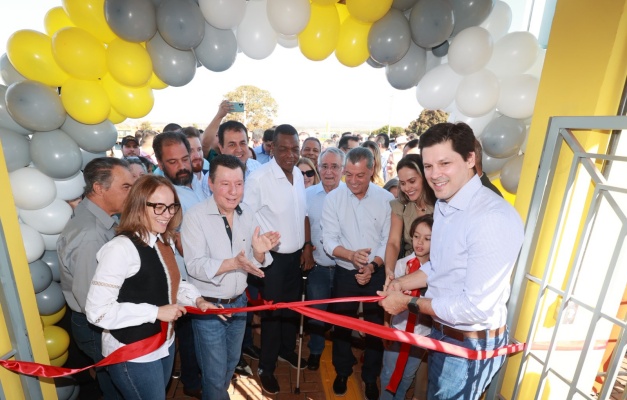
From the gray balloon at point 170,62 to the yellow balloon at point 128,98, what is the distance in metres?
0.23

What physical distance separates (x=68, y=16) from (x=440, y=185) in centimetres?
322

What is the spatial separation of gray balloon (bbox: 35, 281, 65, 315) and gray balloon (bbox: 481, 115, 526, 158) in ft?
13.2

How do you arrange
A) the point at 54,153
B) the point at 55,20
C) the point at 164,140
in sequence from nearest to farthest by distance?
the point at 54,153 < the point at 55,20 < the point at 164,140

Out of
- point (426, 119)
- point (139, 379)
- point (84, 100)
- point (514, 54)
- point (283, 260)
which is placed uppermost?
point (514, 54)

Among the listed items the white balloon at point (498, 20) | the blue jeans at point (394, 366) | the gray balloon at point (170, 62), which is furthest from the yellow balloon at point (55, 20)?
the blue jeans at point (394, 366)

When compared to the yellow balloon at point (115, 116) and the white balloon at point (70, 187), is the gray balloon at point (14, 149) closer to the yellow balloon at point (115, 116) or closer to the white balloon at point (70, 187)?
the white balloon at point (70, 187)

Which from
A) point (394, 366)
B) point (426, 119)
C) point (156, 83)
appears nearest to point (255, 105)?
point (426, 119)

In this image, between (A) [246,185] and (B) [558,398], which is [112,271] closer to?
(A) [246,185]

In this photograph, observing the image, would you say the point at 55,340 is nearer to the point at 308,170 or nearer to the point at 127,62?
the point at 127,62

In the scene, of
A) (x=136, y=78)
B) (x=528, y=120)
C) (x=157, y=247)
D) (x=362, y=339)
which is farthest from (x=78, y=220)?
(x=528, y=120)

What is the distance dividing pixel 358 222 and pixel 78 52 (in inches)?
107

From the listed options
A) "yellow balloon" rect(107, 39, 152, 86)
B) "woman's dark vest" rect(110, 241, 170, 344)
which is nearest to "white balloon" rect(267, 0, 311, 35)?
"yellow balloon" rect(107, 39, 152, 86)

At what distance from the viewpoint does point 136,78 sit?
108 inches

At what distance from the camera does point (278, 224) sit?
322cm
